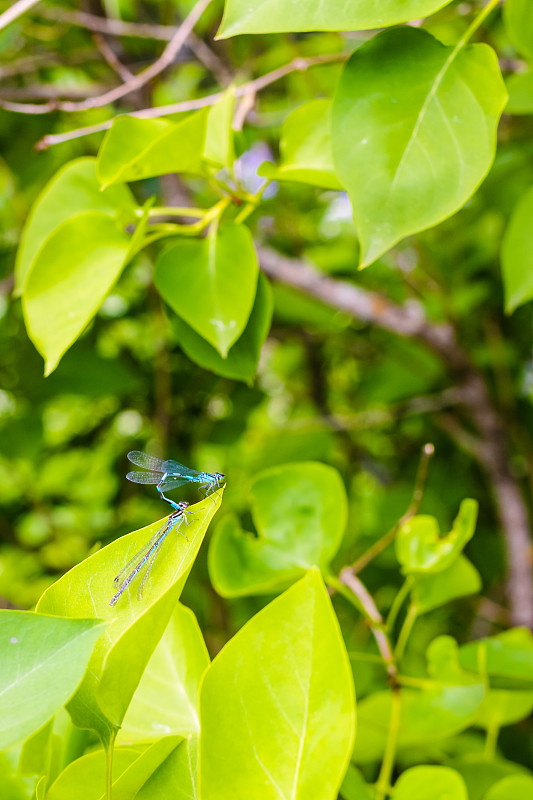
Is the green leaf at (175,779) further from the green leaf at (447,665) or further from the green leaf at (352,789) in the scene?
the green leaf at (447,665)

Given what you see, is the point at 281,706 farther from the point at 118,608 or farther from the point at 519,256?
the point at 519,256

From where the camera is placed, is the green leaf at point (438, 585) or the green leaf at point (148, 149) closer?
the green leaf at point (148, 149)

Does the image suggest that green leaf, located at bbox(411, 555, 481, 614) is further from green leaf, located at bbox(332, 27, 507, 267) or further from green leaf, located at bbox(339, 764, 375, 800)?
green leaf, located at bbox(332, 27, 507, 267)

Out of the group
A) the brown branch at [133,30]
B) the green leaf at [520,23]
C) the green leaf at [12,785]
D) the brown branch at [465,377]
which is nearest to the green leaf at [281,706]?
the green leaf at [12,785]

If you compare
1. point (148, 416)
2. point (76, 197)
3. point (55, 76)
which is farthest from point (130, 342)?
point (76, 197)

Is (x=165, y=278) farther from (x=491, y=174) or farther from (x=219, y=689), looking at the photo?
(x=491, y=174)

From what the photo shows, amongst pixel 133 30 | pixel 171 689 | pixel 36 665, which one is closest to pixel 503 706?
pixel 171 689
